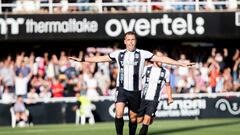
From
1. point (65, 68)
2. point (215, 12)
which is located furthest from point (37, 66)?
point (215, 12)

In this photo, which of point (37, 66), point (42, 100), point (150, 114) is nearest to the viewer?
point (150, 114)

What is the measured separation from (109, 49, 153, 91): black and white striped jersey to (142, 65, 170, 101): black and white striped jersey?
1.45m

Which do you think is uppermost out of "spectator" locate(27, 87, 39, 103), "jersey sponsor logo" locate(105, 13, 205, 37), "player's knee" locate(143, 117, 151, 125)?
"jersey sponsor logo" locate(105, 13, 205, 37)

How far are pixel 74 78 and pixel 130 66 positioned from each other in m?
12.1

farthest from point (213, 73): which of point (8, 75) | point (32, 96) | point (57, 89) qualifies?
point (8, 75)

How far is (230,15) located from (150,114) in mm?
13233

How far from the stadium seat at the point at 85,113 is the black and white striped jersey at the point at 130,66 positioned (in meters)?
10.9

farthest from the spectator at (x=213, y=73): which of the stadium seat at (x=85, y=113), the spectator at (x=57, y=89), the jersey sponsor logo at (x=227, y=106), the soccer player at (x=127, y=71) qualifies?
the soccer player at (x=127, y=71)

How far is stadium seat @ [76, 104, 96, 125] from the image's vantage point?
78.0ft

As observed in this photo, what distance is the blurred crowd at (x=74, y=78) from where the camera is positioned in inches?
960

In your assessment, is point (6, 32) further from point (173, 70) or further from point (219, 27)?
point (219, 27)

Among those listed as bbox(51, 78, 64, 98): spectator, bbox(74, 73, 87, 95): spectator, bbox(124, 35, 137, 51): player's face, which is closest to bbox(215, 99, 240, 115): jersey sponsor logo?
bbox(74, 73, 87, 95): spectator

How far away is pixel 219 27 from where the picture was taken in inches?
1048

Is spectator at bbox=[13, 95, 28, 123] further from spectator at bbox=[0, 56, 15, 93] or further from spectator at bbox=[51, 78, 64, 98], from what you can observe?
spectator at bbox=[51, 78, 64, 98]
